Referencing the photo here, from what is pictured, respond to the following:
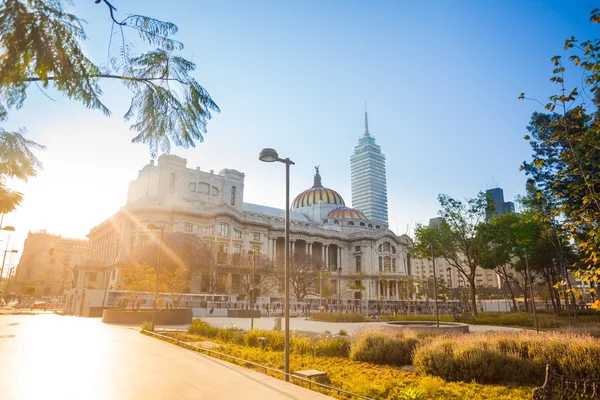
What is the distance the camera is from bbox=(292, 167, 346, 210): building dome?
407 ft

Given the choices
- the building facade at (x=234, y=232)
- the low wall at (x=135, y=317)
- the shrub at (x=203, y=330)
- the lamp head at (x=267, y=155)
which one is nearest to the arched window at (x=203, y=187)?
the building facade at (x=234, y=232)

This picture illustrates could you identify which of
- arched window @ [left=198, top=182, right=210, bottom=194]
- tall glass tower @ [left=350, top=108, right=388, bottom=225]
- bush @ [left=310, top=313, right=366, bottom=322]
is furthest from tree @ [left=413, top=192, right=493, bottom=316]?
tall glass tower @ [left=350, top=108, right=388, bottom=225]

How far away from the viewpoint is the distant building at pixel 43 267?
110812 mm

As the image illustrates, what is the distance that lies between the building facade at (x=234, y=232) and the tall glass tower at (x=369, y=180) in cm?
5844

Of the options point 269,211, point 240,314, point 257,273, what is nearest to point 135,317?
point 240,314

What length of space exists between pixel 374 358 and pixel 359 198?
169622mm

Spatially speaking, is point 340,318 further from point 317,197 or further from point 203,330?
point 317,197

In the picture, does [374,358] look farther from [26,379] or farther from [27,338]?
[27,338]

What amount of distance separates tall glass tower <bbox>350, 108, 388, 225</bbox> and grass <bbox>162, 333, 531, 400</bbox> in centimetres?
16354

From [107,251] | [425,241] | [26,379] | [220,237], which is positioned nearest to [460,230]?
[425,241]

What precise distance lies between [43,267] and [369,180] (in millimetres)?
129694

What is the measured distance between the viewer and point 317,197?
12462 cm

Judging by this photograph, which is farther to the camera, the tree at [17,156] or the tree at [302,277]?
the tree at [302,277]

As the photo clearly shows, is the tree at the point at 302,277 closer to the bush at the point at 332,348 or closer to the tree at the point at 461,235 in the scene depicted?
the tree at the point at 461,235
